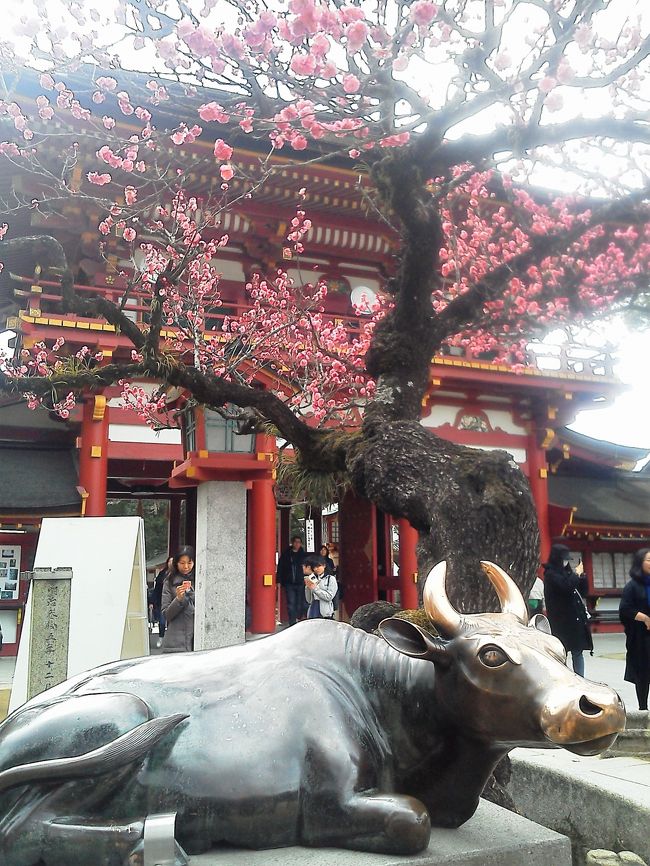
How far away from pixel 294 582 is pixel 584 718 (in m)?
10.8

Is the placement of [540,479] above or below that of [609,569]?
above

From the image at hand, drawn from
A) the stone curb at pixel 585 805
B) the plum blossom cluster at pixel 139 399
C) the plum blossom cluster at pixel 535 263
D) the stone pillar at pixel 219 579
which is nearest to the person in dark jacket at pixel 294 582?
the plum blossom cluster at pixel 139 399

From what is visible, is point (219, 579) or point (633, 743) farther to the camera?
point (219, 579)

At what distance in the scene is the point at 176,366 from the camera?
4.57m

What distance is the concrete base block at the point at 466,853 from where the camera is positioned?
1657 mm

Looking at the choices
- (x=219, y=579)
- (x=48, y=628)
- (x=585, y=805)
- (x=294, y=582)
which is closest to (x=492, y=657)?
(x=585, y=805)

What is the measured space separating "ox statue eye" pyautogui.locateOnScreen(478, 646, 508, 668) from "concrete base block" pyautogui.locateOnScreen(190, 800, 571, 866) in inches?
19.0

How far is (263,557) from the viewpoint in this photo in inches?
460

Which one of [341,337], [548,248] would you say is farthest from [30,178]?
[548,248]

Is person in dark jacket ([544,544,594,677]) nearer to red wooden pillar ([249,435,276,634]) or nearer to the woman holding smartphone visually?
the woman holding smartphone

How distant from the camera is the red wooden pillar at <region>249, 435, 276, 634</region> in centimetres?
1132

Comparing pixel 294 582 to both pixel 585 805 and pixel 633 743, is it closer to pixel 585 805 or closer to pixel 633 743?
pixel 633 743

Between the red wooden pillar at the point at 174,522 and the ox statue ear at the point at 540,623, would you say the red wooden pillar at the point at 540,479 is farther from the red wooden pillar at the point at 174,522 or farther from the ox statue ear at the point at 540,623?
the ox statue ear at the point at 540,623

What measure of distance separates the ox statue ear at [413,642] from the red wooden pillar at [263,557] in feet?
30.9
